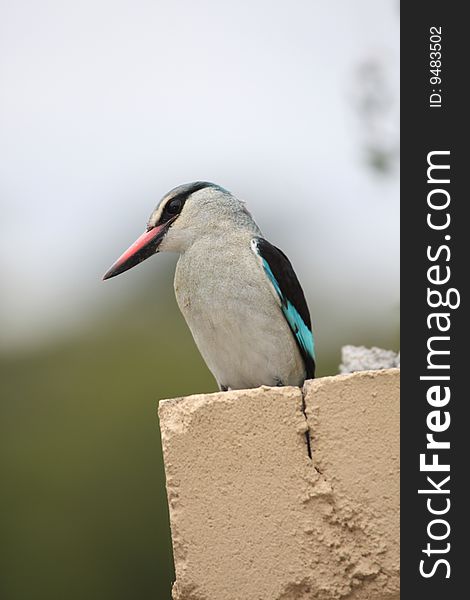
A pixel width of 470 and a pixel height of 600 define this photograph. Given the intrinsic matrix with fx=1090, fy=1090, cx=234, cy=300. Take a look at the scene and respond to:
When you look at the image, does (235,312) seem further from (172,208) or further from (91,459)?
(91,459)

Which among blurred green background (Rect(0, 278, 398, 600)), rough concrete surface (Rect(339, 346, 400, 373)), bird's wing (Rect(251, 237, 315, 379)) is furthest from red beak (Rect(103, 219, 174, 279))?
blurred green background (Rect(0, 278, 398, 600))

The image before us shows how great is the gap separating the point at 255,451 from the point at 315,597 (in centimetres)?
54

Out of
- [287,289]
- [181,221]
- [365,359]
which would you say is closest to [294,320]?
[287,289]

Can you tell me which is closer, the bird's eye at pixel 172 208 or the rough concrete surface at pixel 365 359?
the bird's eye at pixel 172 208

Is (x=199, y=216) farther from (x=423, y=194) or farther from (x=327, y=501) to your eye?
(x=327, y=501)

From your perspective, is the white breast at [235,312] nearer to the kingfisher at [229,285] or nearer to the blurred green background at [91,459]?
the kingfisher at [229,285]

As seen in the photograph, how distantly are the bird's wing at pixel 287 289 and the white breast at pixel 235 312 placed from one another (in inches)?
1.1

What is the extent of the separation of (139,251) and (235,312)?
1.55 ft

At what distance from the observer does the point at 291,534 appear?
12.1 ft

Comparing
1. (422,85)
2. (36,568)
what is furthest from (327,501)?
(36,568)

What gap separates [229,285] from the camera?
4.27m

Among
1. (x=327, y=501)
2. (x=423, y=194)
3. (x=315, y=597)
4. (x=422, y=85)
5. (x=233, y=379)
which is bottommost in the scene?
(x=315, y=597)

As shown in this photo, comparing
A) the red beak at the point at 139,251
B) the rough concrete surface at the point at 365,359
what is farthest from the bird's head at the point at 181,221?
Result: the rough concrete surface at the point at 365,359

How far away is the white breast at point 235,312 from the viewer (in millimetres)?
4277
